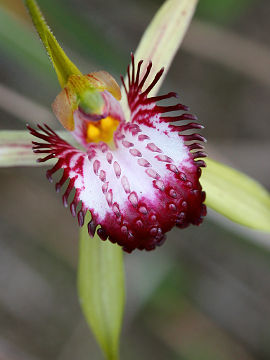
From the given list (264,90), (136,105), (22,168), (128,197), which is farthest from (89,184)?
(264,90)

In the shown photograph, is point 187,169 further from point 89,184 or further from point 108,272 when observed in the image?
point 108,272

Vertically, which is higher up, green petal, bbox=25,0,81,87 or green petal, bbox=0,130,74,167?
green petal, bbox=25,0,81,87

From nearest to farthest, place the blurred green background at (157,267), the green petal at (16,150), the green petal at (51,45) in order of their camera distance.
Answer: the green petal at (51,45), the green petal at (16,150), the blurred green background at (157,267)

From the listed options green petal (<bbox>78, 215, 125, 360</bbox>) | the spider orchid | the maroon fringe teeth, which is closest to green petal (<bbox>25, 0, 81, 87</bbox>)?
the spider orchid

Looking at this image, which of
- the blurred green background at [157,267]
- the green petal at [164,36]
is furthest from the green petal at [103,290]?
the blurred green background at [157,267]

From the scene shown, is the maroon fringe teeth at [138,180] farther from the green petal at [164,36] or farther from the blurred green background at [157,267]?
the blurred green background at [157,267]

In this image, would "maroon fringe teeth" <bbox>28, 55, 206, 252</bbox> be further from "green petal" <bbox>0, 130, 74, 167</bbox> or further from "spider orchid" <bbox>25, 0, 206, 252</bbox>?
"green petal" <bbox>0, 130, 74, 167</bbox>

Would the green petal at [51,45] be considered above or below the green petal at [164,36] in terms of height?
below
